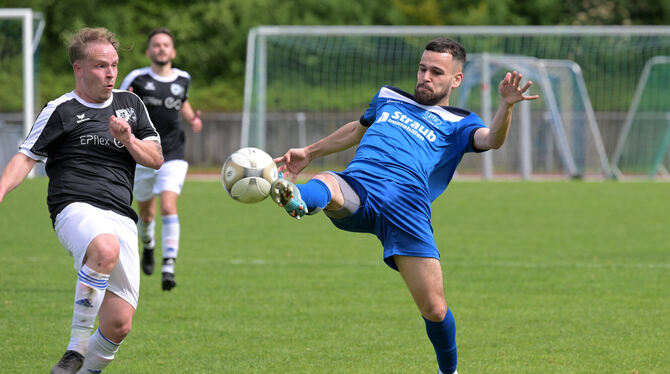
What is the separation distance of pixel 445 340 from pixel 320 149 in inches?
52.7

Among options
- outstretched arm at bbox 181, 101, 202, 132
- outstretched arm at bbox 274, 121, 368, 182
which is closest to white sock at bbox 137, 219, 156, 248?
outstretched arm at bbox 181, 101, 202, 132

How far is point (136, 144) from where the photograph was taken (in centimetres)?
443

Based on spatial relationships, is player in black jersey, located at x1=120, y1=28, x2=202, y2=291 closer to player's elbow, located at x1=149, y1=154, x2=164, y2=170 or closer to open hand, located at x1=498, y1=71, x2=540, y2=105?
player's elbow, located at x1=149, y1=154, x2=164, y2=170

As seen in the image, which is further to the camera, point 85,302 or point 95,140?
point 95,140

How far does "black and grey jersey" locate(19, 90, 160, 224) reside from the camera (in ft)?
14.7

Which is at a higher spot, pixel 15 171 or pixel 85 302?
pixel 15 171

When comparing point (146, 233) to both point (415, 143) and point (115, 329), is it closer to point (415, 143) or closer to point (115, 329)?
point (115, 329)

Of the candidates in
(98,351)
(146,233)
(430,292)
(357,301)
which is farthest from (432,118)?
(146,233)

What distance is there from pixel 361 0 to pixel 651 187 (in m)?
18.8

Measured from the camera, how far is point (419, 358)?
5750mm

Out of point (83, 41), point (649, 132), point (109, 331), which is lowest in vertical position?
point (649, 132)

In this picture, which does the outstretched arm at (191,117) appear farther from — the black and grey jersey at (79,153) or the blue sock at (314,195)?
the blue sock at (314,195)

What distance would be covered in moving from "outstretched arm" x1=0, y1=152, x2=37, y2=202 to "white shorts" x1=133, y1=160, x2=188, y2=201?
4.32 meters

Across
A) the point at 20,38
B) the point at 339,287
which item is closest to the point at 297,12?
the point at 20,38
